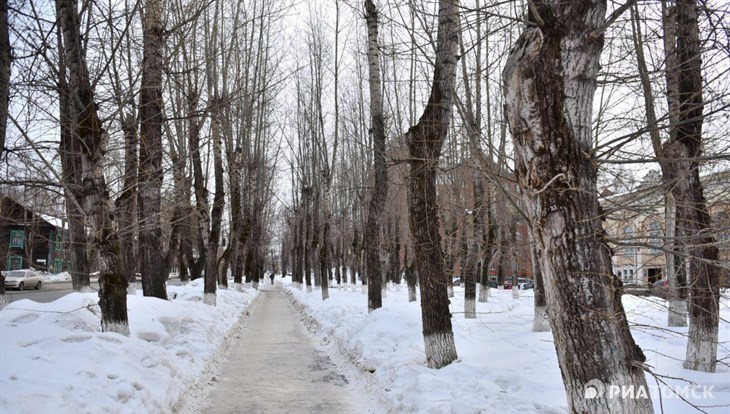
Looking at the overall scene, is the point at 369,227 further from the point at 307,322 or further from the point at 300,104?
the point at 300,104

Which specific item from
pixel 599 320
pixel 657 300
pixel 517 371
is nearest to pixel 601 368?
pixel 599 320

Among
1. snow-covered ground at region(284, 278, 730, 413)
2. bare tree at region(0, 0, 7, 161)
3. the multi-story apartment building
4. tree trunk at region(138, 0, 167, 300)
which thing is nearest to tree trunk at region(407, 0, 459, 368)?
snow-covered ground at region(284, 278, 730, 413)

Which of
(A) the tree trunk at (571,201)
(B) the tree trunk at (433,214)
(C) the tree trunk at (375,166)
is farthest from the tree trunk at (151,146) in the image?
(A) the tree trunk at (571,201)

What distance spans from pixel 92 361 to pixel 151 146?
4.98 meters

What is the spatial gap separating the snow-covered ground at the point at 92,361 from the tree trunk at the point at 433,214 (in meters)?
3.41

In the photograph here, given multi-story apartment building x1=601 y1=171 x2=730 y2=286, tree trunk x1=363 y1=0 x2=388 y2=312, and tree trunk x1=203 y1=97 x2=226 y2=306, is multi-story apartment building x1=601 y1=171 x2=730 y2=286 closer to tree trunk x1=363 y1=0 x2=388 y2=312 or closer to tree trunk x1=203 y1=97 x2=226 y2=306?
tree trunk x1=363 y1=0 x2=388 y2=312

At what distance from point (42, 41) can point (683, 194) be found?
8376 millimetres

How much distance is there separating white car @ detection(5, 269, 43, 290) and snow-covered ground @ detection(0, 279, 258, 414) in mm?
27273

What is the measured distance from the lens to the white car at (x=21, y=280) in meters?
30.7

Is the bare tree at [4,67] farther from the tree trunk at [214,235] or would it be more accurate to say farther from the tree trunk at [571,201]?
the tree trunk at [214,235]

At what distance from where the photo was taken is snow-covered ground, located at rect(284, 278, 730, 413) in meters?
5.10

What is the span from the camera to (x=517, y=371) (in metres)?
6.54

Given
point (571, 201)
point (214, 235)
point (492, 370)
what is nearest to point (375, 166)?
point (214, 235)

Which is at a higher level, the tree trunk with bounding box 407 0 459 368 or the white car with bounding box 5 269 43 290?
the tree trunk with bounding box 407 0 459 368
